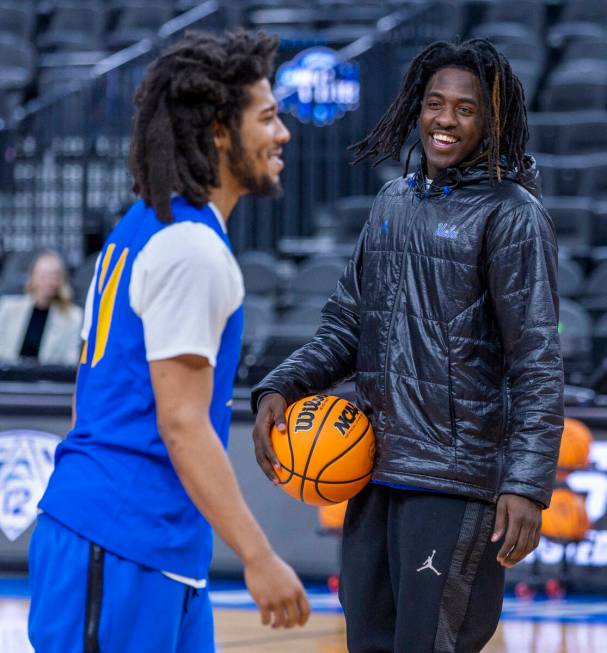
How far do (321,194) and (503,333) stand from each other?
757cm

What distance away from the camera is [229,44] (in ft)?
8.20

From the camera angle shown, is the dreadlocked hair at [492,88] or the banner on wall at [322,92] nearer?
the dreadlocked hair at [492,88]

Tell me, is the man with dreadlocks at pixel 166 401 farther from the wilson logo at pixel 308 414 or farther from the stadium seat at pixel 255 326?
the stadium seat at pixel 255 326

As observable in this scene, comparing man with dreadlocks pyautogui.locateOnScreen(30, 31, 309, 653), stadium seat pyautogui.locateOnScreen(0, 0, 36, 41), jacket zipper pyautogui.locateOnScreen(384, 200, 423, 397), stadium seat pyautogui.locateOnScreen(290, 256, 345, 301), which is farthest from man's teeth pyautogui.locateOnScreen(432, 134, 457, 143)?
stadium seat pyautogui.locateOnScreen(0, 0, 36, 41)

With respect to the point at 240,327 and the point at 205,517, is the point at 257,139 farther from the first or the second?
the point at 205,517

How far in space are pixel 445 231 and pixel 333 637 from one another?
3050 mm

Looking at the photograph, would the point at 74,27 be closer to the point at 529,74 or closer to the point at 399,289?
the point at 529,74

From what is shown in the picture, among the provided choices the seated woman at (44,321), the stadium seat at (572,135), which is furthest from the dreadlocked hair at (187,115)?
the stadium seat at (572,135)

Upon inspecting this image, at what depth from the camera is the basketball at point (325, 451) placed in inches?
125

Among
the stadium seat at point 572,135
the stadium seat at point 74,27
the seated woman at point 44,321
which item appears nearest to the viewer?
the seated woman at point 44,321

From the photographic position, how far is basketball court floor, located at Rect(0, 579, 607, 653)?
18.3 feet

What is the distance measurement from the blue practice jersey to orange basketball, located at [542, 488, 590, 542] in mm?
4564

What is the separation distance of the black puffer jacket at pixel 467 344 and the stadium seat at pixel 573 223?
21.9 feet

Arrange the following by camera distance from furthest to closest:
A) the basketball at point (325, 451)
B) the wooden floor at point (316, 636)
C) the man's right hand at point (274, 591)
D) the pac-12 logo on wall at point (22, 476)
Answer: the pac-12 logo on wall at point (22, 476) < the wooden floor at point (316, 636) < the basketball at point (325, 451) < the man's right hand at point (274, 591)
